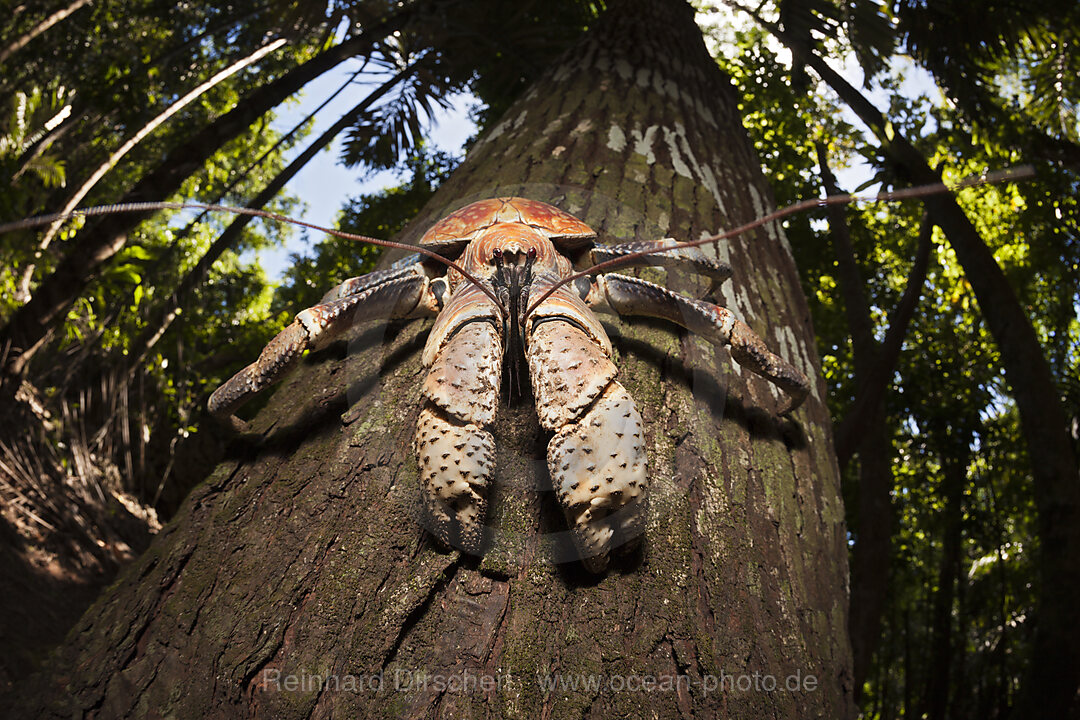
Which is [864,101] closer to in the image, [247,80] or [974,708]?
[974,708]

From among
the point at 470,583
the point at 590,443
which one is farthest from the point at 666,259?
the point at 470,583

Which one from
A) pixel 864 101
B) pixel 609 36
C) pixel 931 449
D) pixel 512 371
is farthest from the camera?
pixel 931 449

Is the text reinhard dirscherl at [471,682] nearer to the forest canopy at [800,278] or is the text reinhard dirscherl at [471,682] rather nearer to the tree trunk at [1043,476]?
the forest canopy at [800,278]

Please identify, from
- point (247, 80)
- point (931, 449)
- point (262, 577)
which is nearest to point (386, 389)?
point (262, 577)

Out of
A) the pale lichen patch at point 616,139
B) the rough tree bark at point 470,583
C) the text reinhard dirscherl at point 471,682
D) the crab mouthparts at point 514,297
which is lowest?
the text reinhard dirscherl at point 471,682

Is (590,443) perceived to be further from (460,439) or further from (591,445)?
(460,439)

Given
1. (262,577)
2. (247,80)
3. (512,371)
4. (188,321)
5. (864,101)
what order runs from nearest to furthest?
(262,577), (512,371), (864,101), (188,321), (247,80)

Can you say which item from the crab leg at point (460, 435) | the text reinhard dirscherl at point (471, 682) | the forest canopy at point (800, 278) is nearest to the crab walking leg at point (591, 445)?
the crab leg at point (460, 435)

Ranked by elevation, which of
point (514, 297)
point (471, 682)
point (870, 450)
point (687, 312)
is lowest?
point (471, 682)
